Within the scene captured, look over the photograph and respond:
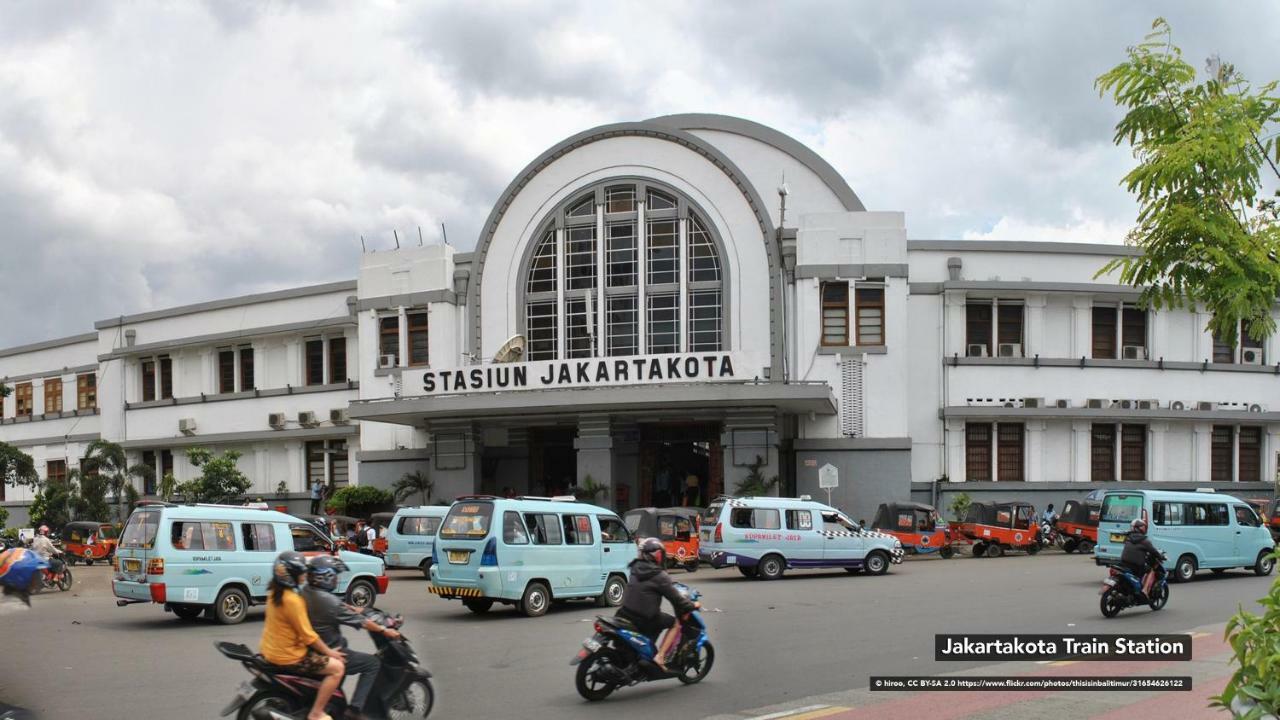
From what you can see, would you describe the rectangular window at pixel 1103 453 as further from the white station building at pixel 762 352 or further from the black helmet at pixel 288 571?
the black helmet at pixel 288 571

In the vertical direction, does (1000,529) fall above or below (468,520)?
below

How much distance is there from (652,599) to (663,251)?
27067 mm

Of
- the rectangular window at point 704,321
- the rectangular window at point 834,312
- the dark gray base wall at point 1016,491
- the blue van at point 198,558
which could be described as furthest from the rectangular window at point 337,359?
the blue van at point 198,558

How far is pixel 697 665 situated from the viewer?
11.7 meters

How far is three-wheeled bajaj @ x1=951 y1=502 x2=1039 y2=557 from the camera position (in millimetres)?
32812

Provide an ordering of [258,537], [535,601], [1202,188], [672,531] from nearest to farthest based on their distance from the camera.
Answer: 1. [1202,188]
2. [535,601]
3. [258,537]
4. [672,531]

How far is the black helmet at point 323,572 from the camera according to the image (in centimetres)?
929

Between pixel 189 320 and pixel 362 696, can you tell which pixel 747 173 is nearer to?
pixel 189 320

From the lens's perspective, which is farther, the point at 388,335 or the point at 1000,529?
the point at 388,335

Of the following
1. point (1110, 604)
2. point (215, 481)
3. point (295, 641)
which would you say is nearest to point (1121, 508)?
point (1110, 604)

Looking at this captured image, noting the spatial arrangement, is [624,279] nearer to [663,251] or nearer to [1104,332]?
[663,251]

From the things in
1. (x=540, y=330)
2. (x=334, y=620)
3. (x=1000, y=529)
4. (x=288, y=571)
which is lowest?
(x=1000, y=529)

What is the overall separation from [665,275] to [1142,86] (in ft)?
103

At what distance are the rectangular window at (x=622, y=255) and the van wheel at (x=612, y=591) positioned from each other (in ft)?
62.3
